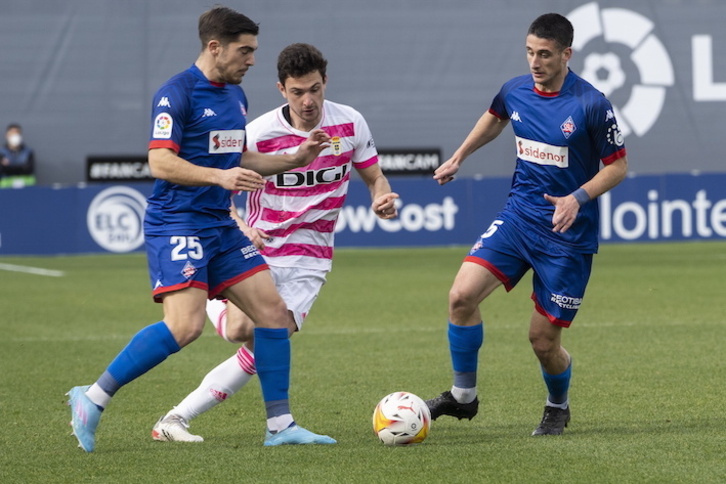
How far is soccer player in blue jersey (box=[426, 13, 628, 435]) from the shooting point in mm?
6059

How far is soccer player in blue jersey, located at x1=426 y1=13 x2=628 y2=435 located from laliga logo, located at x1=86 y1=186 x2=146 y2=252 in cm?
1420

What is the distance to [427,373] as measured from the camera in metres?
8.23

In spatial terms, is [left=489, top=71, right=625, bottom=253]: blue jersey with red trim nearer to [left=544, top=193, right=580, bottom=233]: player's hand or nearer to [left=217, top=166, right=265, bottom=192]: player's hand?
[left=544, top=193, right=580, bottom=233]: player's hand

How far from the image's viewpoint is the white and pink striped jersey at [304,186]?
6508mm

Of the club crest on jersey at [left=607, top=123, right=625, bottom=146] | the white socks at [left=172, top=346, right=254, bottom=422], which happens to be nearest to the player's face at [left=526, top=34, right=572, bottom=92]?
the club crest on jersey at [left=607, top=123, right=625, bottom=146]

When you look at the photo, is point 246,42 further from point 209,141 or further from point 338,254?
point 338,254

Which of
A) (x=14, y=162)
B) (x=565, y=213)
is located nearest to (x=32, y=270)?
(x=14, y=162)

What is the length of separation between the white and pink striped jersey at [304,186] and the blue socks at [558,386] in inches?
51.4

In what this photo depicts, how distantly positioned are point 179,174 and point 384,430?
4.89ft

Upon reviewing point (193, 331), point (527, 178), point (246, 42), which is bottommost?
point (193, 331)

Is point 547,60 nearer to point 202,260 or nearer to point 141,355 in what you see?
point 202,260

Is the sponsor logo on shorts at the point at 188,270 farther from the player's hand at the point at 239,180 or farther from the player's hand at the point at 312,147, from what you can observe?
the player's hand at the point at 312,147

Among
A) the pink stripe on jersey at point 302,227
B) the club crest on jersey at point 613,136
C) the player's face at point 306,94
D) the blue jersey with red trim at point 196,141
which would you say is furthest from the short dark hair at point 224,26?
the club crest on jersey at point 613,136

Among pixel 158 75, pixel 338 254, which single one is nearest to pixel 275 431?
pixel 338 254
